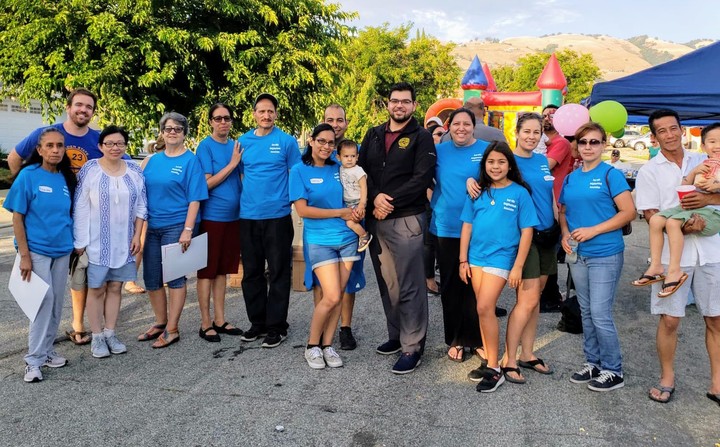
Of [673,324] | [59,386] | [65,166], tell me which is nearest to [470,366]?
[673,324]

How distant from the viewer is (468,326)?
14.6ft

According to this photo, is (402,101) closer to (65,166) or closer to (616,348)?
(616,348)

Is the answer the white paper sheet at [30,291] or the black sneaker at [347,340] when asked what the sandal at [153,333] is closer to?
the white paper sheet at [30,291]

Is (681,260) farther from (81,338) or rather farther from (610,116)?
(81,338)

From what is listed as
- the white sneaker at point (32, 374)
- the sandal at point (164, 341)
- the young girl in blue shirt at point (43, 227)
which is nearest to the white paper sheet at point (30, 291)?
the young girl in blue shirt at point (43, 227)

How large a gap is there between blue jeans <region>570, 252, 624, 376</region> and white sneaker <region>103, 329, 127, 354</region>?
360cm

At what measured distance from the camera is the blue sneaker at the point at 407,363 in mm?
4129

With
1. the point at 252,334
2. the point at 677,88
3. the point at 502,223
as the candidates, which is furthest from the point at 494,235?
the point at 677,88

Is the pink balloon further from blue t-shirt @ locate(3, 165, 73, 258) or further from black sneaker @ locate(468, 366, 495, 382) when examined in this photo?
blue t-shirt @ locate(3, 165, 73, 258)

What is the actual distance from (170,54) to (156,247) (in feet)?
A: 28.4

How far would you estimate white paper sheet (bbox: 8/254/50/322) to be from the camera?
3929mm

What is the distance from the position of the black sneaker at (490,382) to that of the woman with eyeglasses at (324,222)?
1089 millimetres

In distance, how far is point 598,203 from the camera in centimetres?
377

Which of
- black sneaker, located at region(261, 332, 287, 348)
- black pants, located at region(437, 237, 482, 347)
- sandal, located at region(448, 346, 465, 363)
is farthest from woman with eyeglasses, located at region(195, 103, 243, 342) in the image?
sandal, located at region(448, 346, 465, 363)
